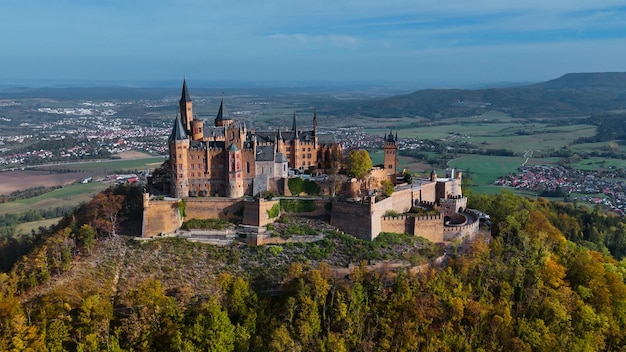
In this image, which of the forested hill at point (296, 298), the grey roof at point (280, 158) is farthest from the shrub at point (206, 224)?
the grey roof at point (280, 158)

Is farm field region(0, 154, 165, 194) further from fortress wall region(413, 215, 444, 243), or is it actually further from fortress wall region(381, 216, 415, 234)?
fortress wall region(413, 215, 444, 243)

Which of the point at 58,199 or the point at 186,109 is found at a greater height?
the point at 186,109

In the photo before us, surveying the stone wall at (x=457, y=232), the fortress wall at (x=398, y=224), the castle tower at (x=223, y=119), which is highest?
the castle tower at (x=223, y=119)

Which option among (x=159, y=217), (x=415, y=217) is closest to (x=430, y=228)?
(x=415, y=217)

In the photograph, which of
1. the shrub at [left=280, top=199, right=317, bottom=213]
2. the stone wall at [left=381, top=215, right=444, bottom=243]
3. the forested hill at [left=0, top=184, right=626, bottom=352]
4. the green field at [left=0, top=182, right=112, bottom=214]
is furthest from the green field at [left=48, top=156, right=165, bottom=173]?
the stone wall at [left=381, top=215, right=444, bottom=243]

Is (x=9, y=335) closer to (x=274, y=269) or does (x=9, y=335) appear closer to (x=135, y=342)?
(x=135, y=342)

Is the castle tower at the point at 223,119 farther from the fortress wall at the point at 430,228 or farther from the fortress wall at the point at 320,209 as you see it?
the fortress wall at the point at 430,228

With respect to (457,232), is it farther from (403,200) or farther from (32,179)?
(32,179)
